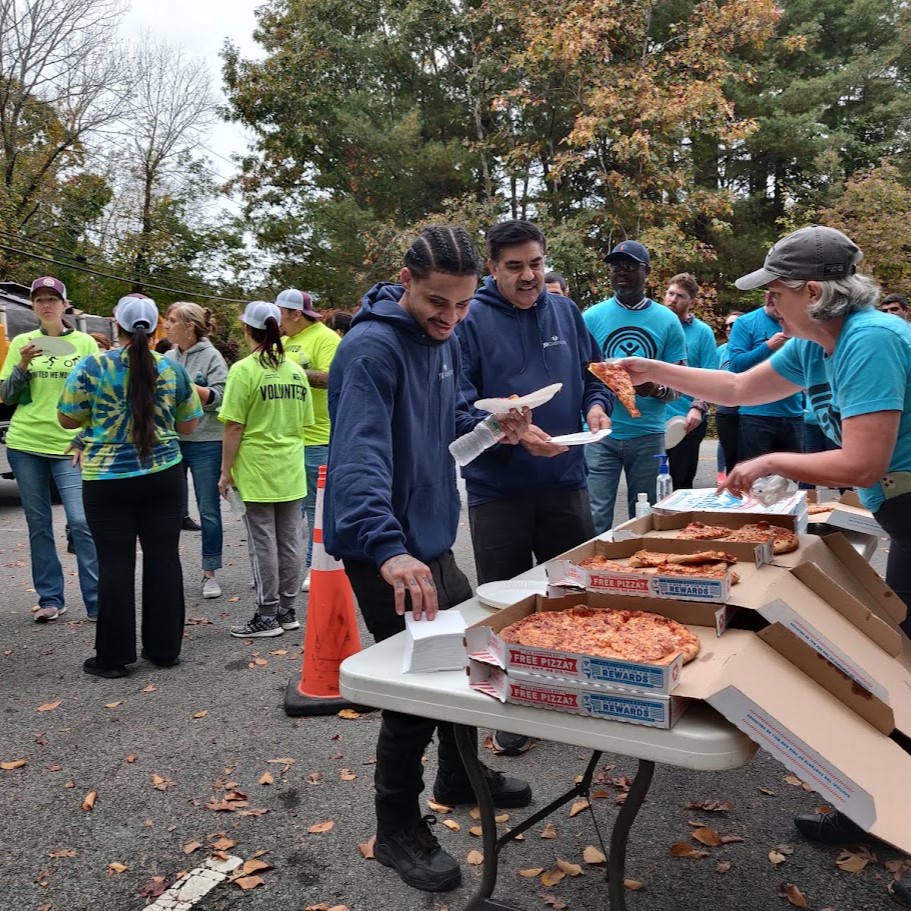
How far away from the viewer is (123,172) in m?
28.5

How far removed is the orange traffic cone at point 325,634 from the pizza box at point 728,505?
1.76 m

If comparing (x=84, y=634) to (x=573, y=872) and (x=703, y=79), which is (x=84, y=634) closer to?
(x=573, y=872)

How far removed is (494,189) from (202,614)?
17377 millimetres

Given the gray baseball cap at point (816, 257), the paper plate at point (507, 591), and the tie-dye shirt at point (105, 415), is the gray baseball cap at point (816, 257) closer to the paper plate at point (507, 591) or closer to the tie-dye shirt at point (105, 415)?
the paper plate at point (507, 591)

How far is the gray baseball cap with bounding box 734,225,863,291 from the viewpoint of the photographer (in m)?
2.54

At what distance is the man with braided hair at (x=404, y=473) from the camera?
229cm

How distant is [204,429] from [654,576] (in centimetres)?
493

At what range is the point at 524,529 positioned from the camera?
361cm

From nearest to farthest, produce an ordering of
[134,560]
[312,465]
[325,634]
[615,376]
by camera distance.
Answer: [615,376] → [325,634] → [134,560] → [312,465]

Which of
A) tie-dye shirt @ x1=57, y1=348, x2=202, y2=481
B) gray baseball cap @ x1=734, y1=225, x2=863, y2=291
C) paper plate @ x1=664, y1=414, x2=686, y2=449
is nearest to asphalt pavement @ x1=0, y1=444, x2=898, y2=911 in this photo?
tie-dye shirt @ x1=57, y1=348, x2=202, y2=481

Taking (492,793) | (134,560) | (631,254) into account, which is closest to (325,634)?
(134,560)

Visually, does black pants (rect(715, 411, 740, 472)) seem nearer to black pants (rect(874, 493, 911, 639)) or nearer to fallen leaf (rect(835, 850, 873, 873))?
black pants (rect(874, 493, 911, 639))

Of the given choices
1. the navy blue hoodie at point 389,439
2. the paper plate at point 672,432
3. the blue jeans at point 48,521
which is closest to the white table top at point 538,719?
the navy blue hoodie at point 389,439

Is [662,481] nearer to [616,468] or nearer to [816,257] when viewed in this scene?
[616,468]
